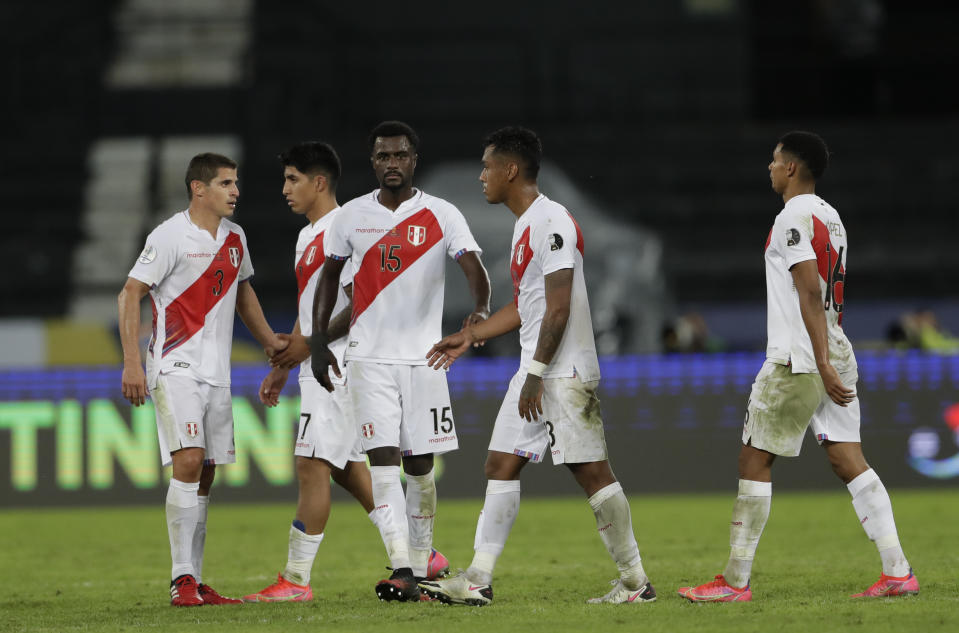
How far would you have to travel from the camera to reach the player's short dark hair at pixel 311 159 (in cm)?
721

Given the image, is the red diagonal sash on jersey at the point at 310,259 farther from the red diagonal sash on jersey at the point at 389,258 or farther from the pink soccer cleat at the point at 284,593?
the pink soccer cleat at the point at 284,593

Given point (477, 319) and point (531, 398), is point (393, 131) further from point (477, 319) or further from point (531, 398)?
point (531, 398)

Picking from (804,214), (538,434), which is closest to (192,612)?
(538,434)

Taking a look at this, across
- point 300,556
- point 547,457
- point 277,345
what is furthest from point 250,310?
point 547,457

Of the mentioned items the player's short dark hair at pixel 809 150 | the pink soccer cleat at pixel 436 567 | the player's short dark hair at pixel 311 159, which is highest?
the player's short dark hair at pixel 311 159

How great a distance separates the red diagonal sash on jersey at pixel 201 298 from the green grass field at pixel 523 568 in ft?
4.22

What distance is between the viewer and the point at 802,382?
612 cm

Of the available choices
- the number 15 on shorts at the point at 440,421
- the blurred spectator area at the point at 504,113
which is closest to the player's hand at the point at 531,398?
the number 15 on shorts at the point at 440,421

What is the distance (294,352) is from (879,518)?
2.88 metres

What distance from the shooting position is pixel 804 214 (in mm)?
6102

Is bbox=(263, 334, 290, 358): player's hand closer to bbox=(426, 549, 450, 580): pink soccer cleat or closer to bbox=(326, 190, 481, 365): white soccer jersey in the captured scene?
bbox=(326, 190, 481, 365): white soccer jersey

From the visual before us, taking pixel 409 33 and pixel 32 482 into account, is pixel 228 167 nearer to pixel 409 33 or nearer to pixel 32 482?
pixel 32 482

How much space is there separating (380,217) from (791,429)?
6.89 feet

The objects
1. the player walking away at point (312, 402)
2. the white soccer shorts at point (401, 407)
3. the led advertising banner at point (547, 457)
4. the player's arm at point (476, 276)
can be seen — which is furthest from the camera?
the led advertising banner at point (547, 457)
